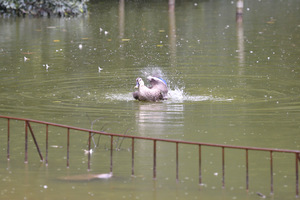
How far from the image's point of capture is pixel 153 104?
39.9ft

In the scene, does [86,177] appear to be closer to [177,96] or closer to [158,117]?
[158,117]

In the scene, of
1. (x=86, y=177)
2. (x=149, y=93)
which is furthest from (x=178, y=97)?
(x=86, y=177)

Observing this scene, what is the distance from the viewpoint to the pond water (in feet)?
25.3

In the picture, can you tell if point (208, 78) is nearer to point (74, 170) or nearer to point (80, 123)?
point (80, 123)

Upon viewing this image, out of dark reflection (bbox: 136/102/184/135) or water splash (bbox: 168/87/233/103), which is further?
water splash (bbox: 168/87/233/103)

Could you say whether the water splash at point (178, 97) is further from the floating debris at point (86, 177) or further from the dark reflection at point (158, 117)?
the floating debris at point (86, 177)

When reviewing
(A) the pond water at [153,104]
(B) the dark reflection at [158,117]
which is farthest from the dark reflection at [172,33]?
(B) the dark reflection at [158,117]

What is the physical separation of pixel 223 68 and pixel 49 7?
1477 centimetres

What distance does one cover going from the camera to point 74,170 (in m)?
8.12

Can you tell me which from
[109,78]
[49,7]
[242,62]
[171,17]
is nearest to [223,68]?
[242,62]

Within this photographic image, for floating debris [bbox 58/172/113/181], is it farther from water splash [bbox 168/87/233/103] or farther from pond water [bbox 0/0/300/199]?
water splash [bbox 168/87/233/103]

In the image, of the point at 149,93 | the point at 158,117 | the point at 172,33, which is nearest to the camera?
the point at 158,117

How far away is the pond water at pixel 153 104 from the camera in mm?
7727

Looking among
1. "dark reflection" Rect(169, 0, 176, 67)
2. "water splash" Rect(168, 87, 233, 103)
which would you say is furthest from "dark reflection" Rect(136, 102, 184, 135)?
"dark reflection" Rect(169, 0, 176, 67)
